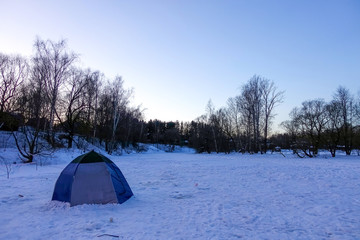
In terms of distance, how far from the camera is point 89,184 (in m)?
6.38

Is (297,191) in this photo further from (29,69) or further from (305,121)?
(305,121)

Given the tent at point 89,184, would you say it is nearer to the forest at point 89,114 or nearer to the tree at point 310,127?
the forest at point 89,114

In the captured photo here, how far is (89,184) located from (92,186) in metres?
0.11

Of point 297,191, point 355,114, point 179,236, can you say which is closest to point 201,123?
point 355,114

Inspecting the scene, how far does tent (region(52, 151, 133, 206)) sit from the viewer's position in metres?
6.25

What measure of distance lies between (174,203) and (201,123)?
5273 cm

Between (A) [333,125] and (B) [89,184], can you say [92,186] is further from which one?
(A) [333,125]

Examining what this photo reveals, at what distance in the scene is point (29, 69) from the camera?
24188mm

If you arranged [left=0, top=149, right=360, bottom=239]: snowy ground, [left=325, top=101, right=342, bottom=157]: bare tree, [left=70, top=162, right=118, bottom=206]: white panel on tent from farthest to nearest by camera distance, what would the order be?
[left=325, top=101, right=342, bottom=157]: bare tree
[left=70, top=162, right=118, bottom=206]: white panel on tent
[left=0, top=149, right=360, bottom=239]: snowy ground

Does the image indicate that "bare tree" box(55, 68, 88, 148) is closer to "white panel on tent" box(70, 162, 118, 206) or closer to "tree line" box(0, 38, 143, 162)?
"tree line" box(0, 38, 143, 162)

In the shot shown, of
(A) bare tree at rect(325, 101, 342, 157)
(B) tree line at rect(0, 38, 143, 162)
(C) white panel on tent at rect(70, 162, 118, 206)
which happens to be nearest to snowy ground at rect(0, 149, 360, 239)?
(C) white panel on tent at rect(70, 162, 118, 206)

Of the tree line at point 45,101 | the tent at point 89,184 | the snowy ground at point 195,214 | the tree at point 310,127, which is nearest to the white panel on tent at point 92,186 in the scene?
the tent at point 89,184

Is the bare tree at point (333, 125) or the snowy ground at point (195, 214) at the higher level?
the bare tree at point (333, 125)

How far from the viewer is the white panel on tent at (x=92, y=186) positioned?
6.21 meters
